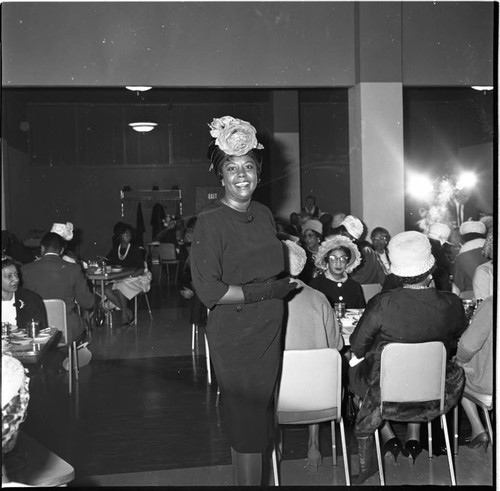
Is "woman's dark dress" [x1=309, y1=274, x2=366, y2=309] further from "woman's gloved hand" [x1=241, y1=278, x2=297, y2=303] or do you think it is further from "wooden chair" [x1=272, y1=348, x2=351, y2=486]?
"woman's gloved hand" [x1=241, y1=278, x2=297, y2=303]

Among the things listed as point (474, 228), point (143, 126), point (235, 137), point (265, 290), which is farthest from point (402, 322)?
point (143, 126)

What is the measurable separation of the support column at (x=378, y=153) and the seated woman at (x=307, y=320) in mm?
3573

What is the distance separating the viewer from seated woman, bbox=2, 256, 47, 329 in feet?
16.2

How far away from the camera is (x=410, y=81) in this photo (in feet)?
23.1

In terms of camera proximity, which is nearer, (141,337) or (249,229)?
(249,229)

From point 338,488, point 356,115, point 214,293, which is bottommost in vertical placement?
point 338,488

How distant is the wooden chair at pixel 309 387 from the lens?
3.69 meters

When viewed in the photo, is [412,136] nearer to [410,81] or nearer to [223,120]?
[410,81]

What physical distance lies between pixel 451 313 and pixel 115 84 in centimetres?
401

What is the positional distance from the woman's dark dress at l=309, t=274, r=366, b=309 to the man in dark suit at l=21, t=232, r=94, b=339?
202cm

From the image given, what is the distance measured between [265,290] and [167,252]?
1064 cm

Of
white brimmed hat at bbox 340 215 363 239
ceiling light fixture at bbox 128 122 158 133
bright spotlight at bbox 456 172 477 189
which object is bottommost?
white brimmed hat at bbox 340 215 363 239

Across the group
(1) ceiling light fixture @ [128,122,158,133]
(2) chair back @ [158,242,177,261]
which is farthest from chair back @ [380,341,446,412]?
(1) ceiling light fixture @ [128,122,158,133]

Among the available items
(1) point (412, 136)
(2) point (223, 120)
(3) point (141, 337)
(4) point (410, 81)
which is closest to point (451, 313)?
(2) point (223, 120)
